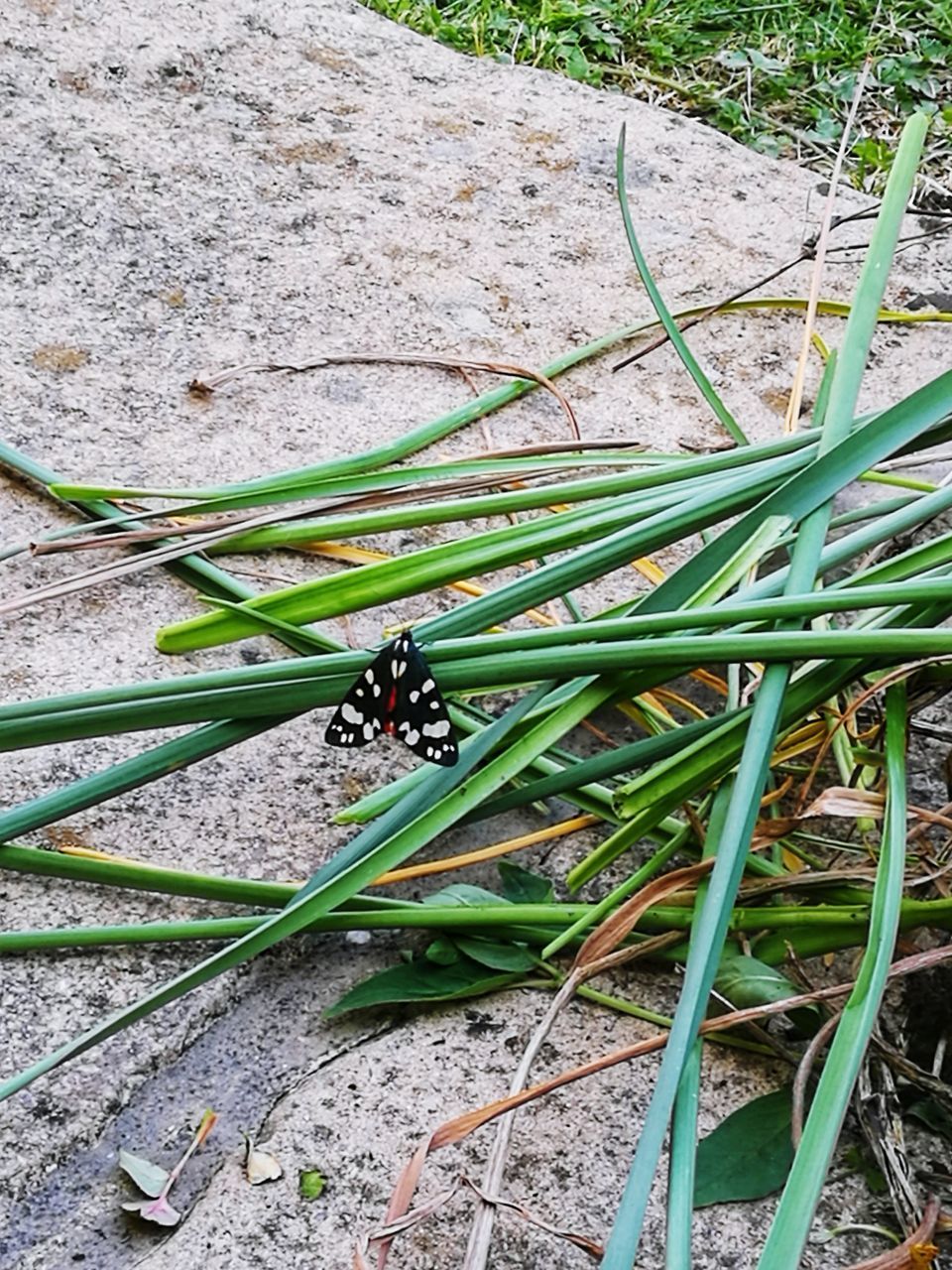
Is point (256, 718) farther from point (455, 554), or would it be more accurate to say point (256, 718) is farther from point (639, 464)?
point (639, 464)

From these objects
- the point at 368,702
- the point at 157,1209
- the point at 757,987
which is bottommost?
the point at 157,1209

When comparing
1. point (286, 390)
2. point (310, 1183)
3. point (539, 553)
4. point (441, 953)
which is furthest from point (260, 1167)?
point (286, 390)

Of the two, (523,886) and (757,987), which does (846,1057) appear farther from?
(523,886)

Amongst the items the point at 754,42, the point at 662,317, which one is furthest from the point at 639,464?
the point at 754,42

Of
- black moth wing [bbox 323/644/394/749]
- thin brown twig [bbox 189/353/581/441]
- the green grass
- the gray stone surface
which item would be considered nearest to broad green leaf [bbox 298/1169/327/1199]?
the gray stone surface

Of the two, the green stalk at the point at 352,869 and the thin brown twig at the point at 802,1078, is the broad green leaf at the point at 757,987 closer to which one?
the thin brown twig at the point at 802,1078

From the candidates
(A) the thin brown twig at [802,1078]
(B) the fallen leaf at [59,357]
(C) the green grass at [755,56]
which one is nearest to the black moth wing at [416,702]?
(A) the thin brown twig at [802,1078]

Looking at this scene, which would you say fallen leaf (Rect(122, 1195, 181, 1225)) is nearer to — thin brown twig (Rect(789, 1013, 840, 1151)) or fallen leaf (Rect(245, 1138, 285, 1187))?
fallen leaf (Rect(245, 1138, 285, 1187))
